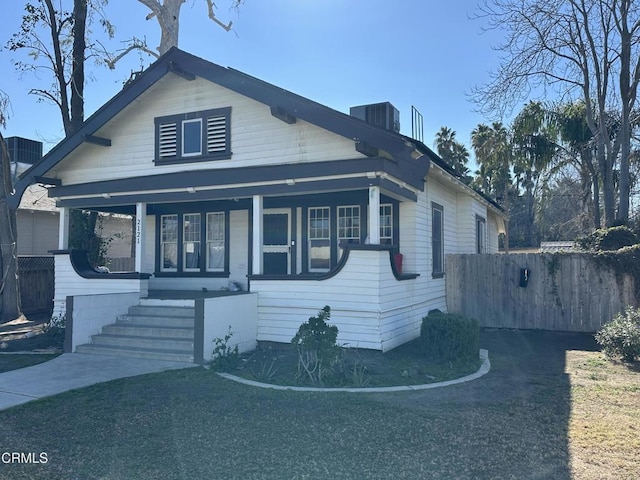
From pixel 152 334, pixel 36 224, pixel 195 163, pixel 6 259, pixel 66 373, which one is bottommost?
pixel 66 373

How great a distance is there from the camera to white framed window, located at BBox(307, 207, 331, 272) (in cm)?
1281

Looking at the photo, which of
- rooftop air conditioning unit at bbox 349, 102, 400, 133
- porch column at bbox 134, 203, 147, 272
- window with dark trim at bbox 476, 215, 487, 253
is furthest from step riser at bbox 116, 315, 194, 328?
window with dark trim at bbox 476, 215, 487, 253

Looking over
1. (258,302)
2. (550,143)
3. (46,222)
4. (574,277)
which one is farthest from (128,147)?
(550,143)

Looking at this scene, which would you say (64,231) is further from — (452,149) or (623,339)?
(452,149)

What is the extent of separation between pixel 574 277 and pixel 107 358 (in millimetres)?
10734

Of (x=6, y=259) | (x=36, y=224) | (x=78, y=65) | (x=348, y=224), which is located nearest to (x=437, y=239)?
(x=348, y=224)

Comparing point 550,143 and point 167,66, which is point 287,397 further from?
point 550,143

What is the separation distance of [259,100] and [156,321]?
4.84 meters

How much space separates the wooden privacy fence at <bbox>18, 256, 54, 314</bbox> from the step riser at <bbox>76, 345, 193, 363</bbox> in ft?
26.9

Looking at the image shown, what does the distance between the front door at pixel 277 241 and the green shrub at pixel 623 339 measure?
23.5ft

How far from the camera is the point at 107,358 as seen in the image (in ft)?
31.1

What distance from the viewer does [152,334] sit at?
394 inches

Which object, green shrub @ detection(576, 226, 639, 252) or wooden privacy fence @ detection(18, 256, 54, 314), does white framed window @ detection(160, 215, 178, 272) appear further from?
green shrub @ detection(576, 226, 639, 252)

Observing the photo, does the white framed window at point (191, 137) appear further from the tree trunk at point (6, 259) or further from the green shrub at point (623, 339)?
the green shrub at point (623, 339)
